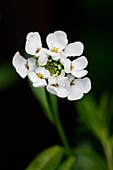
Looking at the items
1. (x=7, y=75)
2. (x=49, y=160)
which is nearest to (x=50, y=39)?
(x=49, y=160)

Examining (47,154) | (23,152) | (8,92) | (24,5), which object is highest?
(24,5)

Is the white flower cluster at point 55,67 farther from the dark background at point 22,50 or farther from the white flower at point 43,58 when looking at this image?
the dark background at point 22,50

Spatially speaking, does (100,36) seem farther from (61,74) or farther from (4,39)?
(61,74)

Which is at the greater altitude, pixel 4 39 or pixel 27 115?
pixel 4 39

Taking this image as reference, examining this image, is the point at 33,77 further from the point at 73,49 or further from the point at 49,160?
the point at 49,160

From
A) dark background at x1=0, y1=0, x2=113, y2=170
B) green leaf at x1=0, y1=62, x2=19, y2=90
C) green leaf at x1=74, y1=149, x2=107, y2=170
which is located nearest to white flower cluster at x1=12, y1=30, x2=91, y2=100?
green leaf at x1=74, y1=149, x2=107, y2=170

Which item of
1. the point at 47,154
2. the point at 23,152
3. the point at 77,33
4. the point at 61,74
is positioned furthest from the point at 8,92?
the point at 61,74

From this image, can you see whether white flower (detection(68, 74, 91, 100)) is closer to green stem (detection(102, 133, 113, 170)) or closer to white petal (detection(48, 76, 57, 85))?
white petal (detection(48, 76, 57, 85))
